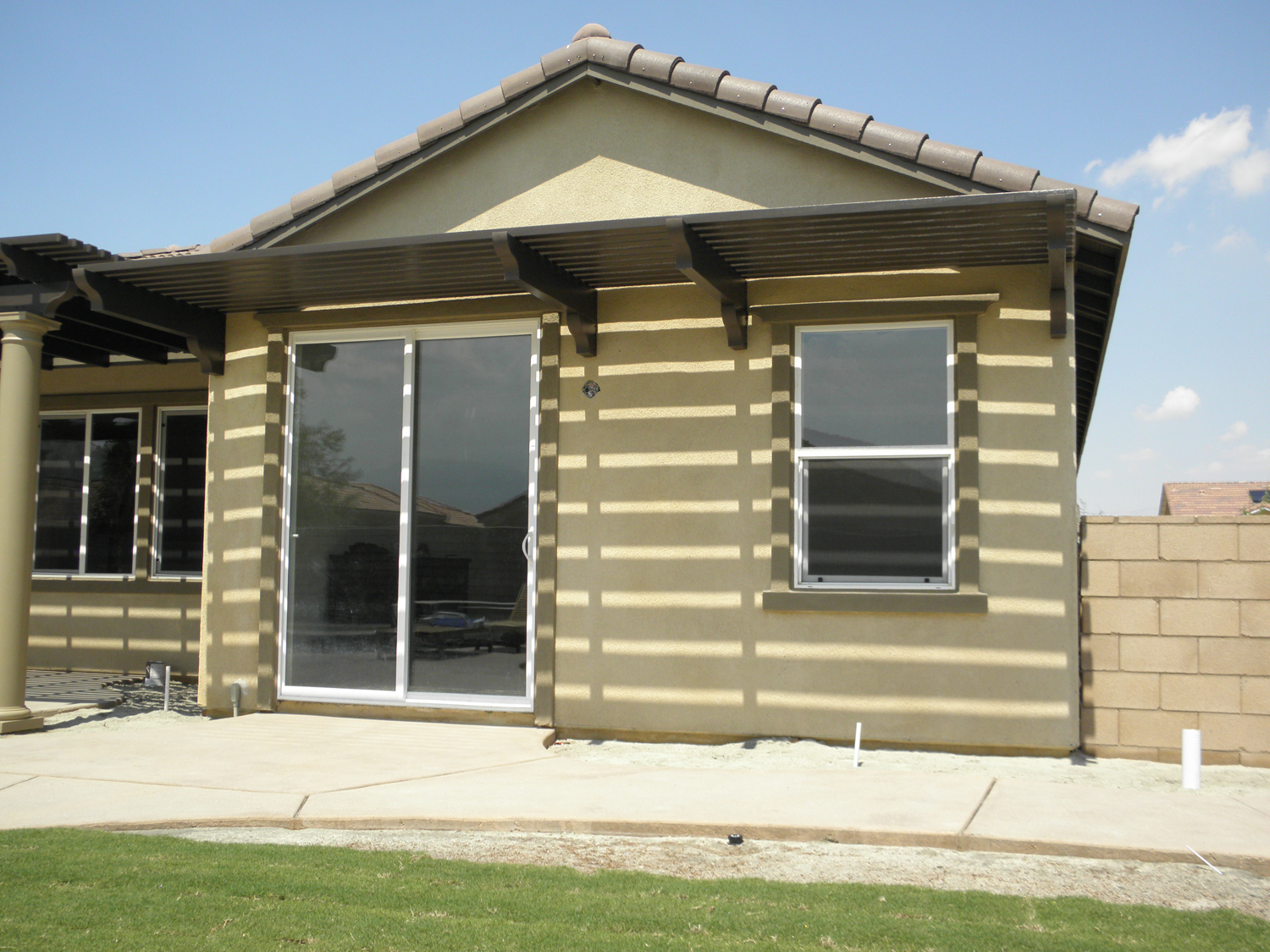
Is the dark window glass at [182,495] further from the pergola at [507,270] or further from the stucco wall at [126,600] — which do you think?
the pergola at [507,270]

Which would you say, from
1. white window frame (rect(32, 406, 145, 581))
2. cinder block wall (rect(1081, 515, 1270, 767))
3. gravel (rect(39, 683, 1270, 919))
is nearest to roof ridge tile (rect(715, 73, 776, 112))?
cinder block wall (rect(1081, 515, 1270, 767))

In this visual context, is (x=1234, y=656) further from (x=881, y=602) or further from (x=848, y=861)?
(x=848, y=861)

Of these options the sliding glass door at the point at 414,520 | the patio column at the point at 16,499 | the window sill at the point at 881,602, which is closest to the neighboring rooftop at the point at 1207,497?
the window sill at the point at 881,602

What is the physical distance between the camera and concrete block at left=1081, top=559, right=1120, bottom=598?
682cm

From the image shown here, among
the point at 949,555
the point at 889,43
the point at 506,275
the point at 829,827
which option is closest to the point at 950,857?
the point at 829,827

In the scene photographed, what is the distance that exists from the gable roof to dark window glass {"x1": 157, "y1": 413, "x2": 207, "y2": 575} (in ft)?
12.3

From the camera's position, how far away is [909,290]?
7031 millimetres

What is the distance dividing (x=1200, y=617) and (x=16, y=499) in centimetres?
850

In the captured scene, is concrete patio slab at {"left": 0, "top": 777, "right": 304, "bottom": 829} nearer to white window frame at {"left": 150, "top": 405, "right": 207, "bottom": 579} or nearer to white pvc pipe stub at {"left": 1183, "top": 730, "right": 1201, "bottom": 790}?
white pvc pipe stub at {"left": 1183, "top": 730, "right": 1201, "bottom": 790}

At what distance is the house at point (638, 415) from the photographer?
671cm

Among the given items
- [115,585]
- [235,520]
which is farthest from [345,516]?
[115,585]

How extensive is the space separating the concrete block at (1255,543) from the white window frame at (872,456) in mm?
1833

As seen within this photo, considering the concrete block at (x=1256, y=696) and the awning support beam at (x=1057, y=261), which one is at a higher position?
the awning support beam at (x=1057, y=261)

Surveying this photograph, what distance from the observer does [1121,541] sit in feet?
22.4
